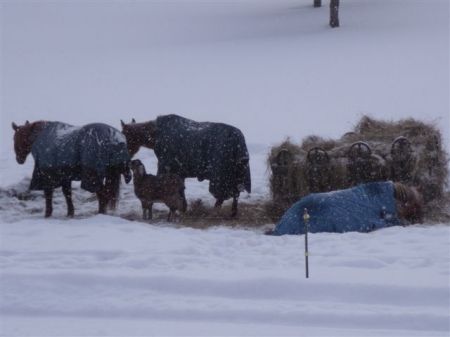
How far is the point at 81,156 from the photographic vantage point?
12.0 m

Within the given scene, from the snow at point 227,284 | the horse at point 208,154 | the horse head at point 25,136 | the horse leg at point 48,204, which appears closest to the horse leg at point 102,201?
the horse leg at point 48,204

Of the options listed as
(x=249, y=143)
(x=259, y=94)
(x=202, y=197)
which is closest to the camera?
(x=202, y=197)

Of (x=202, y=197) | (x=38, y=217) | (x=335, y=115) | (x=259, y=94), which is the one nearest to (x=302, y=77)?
(x=259, y=94)

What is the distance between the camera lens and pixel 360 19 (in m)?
35.8

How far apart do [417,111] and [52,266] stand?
1442 cm

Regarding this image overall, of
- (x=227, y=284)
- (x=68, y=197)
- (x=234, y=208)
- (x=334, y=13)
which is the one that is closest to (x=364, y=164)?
(x=234, y=208)

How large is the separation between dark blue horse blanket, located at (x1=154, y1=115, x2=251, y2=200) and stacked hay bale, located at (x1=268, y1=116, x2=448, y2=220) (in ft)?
1.88

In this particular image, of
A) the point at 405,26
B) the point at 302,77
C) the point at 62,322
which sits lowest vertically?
the point at 62,322

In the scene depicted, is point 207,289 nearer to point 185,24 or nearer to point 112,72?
point 112,72

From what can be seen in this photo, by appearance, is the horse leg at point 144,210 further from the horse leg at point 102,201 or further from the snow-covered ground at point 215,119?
the horse leg at point 102,201

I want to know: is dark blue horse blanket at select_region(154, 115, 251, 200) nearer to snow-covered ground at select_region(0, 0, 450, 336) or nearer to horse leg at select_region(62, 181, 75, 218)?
snow-covered ground at select_region(0, 0, 450, 336)

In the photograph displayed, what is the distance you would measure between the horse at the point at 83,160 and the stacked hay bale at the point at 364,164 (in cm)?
242

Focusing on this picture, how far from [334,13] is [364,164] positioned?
2313 cm

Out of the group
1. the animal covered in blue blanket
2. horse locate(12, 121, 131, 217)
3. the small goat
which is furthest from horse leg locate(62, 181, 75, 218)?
the animal covered in blue blanket
